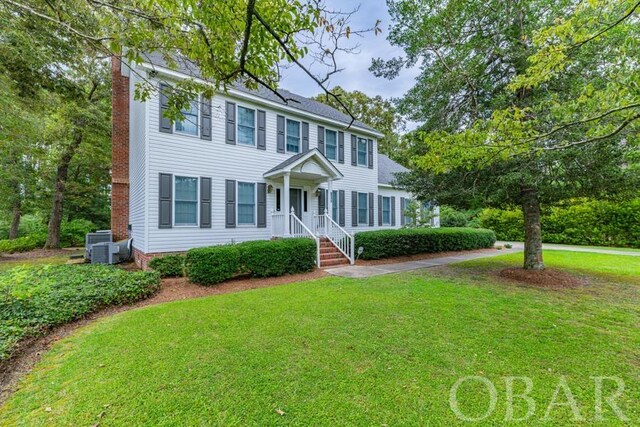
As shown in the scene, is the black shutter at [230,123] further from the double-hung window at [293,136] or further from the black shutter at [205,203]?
the double-hung window at [293,136]

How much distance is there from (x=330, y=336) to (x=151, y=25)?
5.18 meters

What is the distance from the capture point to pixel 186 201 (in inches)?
366

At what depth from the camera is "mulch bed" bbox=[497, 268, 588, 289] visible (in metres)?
7.18

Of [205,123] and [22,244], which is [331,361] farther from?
[22,244]

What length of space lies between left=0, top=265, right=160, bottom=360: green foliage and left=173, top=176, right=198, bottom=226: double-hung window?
2617 mm

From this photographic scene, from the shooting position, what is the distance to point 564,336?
4012 mm

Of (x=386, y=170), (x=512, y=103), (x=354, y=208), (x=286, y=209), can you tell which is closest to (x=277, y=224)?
(x=286, y=209)

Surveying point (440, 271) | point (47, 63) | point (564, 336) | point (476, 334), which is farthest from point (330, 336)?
point (47, 63)

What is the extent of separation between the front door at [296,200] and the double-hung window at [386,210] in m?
5.45

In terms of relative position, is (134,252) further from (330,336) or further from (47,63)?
(330,336)

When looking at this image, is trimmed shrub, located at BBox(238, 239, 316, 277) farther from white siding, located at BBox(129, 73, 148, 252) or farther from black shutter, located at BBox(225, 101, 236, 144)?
black shutter, located at BBox(225, 101, 236, 144)

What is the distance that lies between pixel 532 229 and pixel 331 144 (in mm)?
8295

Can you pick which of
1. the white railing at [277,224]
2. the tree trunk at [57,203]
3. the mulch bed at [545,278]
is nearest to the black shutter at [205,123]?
the white railing at [277,224]

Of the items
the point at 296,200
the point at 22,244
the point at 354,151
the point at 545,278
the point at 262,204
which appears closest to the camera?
the point at 545,278
